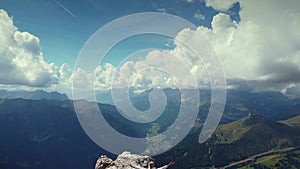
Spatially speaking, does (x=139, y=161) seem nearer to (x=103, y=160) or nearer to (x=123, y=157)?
(x=123, y=157)

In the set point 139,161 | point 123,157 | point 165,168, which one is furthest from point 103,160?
point 165,168

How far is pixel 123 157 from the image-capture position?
52.1 ft

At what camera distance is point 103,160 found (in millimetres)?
15898

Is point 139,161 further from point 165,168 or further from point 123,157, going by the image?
point 165,168

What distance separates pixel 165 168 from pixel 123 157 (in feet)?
23.6

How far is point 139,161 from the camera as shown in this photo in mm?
15445

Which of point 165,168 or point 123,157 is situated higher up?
point 123,157

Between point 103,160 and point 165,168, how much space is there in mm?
7640

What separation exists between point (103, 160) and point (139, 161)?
2.14m

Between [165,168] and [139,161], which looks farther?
[139,161]

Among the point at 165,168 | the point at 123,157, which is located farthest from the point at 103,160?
the point at 165,168

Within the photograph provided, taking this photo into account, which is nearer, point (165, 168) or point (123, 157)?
point (165, 168)

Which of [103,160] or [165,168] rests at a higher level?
[103,160]

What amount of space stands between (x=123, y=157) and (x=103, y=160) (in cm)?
116
